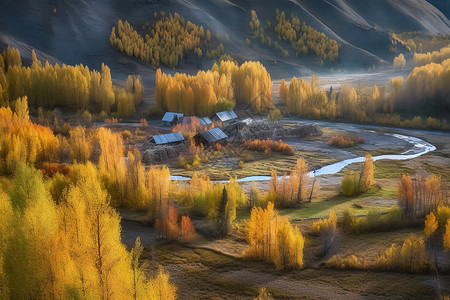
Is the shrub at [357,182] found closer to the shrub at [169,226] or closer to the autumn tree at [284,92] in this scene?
the shrub at [169,226]

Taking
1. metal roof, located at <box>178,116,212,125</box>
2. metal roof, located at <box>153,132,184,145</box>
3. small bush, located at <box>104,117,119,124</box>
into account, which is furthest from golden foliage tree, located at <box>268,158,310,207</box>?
small bush, located at <box>104,117,119,124</box>

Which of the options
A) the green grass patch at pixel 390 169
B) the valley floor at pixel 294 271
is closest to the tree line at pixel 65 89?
the green grass patch at pixel 390 169

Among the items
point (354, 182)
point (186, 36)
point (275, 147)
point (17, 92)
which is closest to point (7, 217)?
point (354, 182)

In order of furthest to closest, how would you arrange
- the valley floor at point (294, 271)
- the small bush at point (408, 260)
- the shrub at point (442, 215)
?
the shrub at point (442, 215) < the small bush at point (408, 260) < the valley floor at point (294, 271)

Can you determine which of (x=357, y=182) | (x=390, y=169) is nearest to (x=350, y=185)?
(x=357, y=182)

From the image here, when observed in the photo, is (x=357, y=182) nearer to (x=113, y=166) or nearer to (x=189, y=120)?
(x=113, y=166)
